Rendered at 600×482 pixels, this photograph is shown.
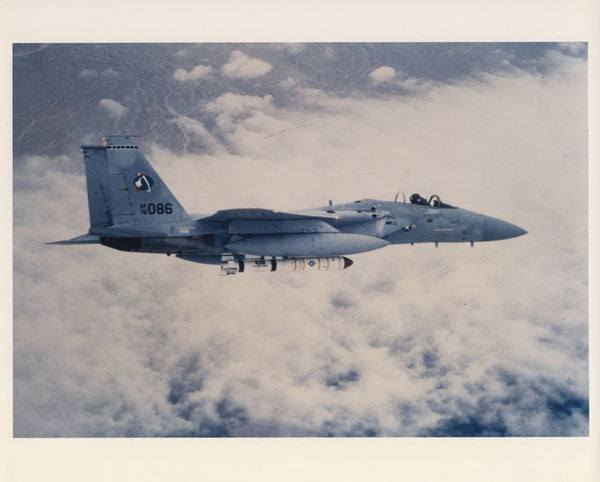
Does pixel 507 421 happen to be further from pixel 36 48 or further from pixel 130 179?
pixel 36 48

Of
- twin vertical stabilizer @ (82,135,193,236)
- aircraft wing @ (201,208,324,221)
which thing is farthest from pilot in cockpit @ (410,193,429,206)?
twin vertical stabilizer @ (82,135,193,236)

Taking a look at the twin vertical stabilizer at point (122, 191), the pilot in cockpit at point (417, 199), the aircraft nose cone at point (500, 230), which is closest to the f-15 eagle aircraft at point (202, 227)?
the twin vertical stabilizer at point (122, 191)

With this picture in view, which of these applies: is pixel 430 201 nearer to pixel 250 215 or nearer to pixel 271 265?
pixel 271 265

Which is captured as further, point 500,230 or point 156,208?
point 500,230

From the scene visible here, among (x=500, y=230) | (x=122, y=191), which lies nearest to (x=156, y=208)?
(x=122, y=191)

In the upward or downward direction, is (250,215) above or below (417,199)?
below

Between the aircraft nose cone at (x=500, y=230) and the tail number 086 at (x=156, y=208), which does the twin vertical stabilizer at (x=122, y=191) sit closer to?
the tail number 086 at (x=156, y=208)

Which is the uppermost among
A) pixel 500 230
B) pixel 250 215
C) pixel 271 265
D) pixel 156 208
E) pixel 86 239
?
pixel 156 208

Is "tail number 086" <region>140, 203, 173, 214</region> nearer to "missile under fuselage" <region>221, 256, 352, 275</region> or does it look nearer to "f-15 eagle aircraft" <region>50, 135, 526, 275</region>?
"f-15 eagle aircraft" <region>50, 135, 526, 275</region>
